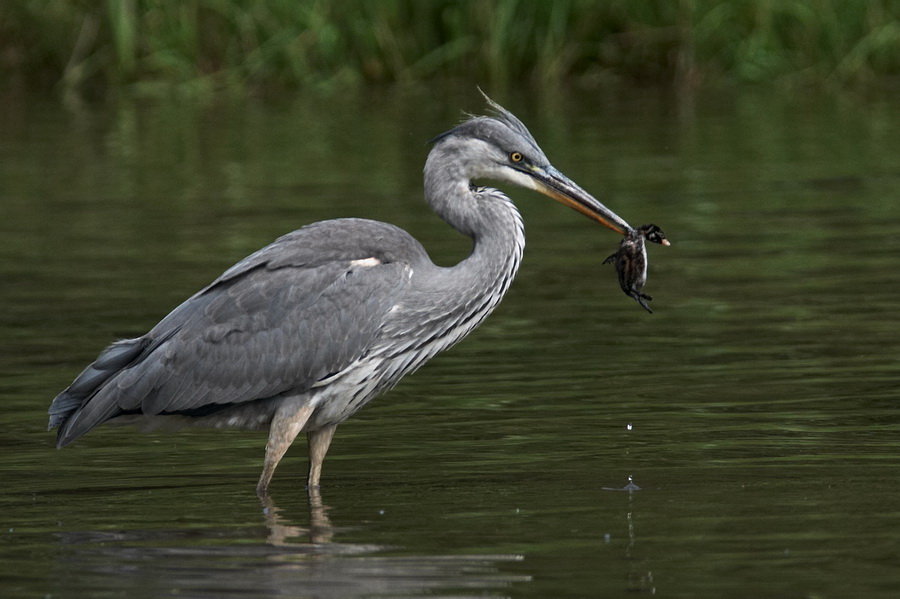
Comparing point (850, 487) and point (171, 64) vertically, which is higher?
point (171, 64)

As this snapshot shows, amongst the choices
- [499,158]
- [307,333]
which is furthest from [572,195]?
[307,333]

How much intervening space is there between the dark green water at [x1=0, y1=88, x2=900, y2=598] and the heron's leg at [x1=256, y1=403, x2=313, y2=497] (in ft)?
0.30

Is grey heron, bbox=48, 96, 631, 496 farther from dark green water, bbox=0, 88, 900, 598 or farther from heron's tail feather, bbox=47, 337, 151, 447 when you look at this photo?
dark green water, bbox=0, 88, 900, 598

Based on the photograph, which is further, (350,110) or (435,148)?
(350,110)

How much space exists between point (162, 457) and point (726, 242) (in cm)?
624

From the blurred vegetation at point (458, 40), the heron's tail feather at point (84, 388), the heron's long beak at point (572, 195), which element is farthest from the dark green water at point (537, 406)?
the blurred vegetation at point (458, 40)

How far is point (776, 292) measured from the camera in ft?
36.3

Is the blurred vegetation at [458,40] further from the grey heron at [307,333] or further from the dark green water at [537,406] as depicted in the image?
the grey heron at [307,333]

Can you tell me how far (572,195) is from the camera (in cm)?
750

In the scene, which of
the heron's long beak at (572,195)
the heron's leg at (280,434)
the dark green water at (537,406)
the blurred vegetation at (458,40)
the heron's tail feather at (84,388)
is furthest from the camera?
the blurred vegetation at (458,40)

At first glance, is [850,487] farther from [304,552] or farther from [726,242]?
[726,242]

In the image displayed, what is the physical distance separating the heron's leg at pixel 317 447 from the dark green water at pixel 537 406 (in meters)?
0.15

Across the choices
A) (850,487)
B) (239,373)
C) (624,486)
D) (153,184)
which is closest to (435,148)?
(239,373)

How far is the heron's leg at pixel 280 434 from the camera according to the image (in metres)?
7.05
